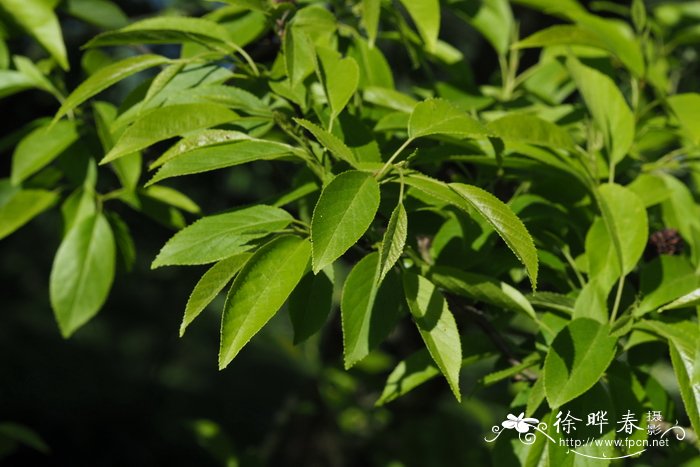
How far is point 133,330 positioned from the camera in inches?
214

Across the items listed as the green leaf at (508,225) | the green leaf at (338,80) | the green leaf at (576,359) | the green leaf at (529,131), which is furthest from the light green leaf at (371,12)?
the green leaf at (576,359)

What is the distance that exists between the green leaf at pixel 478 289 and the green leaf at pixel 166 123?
0.26m

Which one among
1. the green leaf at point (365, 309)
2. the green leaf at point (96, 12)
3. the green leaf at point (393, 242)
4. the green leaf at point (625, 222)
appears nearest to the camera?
the green leaf at point (393, 242)

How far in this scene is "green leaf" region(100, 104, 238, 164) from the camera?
71 cm

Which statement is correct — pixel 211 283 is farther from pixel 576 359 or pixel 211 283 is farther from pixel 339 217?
pixel 576 359

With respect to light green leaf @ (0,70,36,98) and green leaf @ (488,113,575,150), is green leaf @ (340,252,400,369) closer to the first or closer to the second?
green leaf @ (488,113,575,150)

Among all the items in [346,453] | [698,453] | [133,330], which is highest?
[698,453]

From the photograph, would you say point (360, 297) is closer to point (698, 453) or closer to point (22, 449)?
point (698, 453)

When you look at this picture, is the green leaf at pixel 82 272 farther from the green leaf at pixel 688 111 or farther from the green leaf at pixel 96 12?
the green leaf at pixel 688 111

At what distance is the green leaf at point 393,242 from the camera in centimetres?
59

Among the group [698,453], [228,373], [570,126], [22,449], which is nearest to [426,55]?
[570,126]

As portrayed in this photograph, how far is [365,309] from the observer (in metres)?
0.72

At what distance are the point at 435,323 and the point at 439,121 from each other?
186mm

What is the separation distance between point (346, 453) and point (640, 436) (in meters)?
1.42
